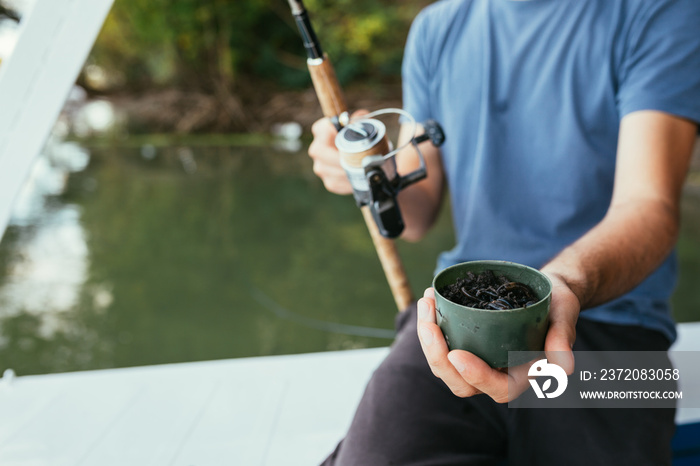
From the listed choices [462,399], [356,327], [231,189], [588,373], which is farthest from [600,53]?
[231,189]

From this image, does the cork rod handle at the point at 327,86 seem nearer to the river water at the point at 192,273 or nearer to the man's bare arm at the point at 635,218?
the man's bare arm at the point at 635,218

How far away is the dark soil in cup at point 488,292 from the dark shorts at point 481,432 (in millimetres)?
355

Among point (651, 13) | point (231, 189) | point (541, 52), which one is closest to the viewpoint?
point (651, 13)

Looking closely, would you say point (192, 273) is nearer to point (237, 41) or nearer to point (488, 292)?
point (488, 292)

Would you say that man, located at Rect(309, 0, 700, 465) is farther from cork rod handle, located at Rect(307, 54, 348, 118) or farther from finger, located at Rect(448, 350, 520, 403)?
cork rod handle, located at Rect(307, 54, 348, 118)

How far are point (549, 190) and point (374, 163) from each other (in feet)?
1.51

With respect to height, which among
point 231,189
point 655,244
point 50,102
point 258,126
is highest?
point 50,102

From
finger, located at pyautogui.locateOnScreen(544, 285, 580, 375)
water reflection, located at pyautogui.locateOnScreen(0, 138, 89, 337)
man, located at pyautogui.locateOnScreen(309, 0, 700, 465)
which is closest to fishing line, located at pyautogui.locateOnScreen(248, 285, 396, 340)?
water reflection, located at pyautogui.locateOnScreen(0, 138, 89, 337)

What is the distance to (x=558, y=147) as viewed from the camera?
1.15 m

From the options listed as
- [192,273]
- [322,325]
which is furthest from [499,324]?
[192,273]

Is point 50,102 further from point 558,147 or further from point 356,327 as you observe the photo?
point 356,327

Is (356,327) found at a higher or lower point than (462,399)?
lower

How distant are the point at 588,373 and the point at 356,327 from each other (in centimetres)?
210

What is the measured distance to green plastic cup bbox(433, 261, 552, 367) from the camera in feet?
1.89
